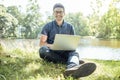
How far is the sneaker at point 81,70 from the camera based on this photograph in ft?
9.96

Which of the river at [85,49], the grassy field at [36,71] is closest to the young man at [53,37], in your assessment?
the grassy field at [36,71]

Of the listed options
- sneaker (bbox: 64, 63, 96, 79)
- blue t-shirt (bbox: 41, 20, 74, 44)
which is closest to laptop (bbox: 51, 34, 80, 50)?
blue t-shirt (bbox: 41, 20, 74, 44)

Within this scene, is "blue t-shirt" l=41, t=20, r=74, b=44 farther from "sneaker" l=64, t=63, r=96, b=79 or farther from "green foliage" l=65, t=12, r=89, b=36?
"green foliage" l=65, t=12, r=89, b=36

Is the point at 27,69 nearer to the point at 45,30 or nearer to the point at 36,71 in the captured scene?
the point at 36,71

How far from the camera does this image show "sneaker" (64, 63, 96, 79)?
3035 millimetres

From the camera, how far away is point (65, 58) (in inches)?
157

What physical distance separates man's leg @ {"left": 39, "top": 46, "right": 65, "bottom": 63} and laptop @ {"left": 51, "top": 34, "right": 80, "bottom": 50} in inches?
4.7

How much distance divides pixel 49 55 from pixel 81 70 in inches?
37.6

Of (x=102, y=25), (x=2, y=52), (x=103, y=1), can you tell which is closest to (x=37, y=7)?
(x=102, y=25)

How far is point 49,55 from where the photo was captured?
3914mm

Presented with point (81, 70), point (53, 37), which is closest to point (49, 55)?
point (53, 37)

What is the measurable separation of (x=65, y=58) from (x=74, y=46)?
0.32 metres

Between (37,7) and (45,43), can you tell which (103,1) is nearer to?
(45,43)

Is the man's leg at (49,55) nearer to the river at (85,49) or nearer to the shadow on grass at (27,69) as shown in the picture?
the shadow on grass at (27,69)
